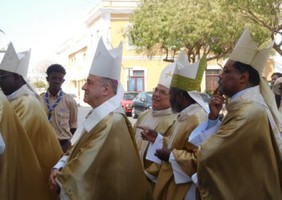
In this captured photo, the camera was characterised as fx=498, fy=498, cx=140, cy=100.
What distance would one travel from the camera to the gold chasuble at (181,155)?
4199mm

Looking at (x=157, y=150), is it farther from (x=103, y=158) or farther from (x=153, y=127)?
(x=153, y=127)

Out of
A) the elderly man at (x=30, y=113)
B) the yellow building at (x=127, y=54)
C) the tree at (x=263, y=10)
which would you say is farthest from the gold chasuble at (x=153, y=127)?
the yellow building at (x=127, y=54)

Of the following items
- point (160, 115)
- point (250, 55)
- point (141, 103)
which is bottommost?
point (141, 103)

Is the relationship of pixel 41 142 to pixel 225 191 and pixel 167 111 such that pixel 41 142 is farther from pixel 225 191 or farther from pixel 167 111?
pixel 225 191

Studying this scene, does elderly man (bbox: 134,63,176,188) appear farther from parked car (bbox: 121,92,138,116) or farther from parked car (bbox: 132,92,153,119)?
parked car (bbox: 121,92,138,116)

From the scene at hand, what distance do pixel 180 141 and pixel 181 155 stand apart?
195mm

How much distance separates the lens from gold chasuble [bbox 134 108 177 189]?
4.87 meters

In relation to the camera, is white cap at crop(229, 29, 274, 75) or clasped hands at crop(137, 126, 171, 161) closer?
white cap at crop(229, 29, 274, 75)

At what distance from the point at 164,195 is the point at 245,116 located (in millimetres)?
1207

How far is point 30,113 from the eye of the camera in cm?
488

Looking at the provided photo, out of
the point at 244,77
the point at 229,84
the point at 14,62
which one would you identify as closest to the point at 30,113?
the point at 14,62

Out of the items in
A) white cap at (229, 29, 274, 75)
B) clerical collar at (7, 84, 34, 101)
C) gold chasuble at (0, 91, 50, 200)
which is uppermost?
white cap at (229, 29, 274, 75)

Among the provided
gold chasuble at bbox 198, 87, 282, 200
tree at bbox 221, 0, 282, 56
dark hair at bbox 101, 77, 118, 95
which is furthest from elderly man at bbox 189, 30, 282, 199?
tree at bbox 221, 0, 282, 56

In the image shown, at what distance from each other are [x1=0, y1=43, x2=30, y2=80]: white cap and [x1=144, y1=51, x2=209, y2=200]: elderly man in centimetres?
165
